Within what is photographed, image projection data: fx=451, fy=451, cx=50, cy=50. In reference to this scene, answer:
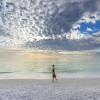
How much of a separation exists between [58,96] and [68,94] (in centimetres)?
79

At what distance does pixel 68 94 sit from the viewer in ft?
65.6

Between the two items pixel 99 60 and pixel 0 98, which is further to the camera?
pixel 99 60

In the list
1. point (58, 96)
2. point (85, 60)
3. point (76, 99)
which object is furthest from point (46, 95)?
point (85, 60)

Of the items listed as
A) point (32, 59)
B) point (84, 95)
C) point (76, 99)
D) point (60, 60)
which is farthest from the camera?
point (32, 59)

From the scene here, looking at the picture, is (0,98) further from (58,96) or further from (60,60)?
(60,60)

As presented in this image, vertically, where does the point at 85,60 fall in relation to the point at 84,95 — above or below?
above

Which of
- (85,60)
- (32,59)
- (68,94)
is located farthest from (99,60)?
(68,94)

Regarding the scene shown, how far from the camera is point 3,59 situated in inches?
2884

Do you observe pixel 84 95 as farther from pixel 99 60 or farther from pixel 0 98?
pixel 99 60

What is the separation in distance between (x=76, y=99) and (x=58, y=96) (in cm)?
133

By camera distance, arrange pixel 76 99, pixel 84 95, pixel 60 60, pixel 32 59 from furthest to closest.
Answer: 1. pixel 32 59
2. pixel 60 60
3. pixel 84 95
4. pixel 76 99

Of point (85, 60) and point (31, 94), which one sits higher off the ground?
point (85, 60)

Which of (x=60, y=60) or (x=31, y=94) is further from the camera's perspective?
(x=60, y=60)

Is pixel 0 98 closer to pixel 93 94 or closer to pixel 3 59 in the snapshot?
pixel 93 94
